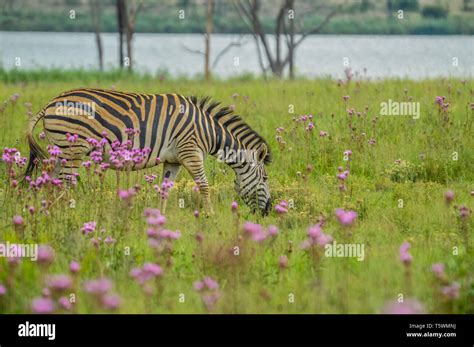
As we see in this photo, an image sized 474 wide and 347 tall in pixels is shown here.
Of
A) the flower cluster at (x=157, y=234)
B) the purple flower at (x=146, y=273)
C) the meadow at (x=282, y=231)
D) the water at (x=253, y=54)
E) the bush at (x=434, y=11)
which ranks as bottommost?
the meadow at (x=282, y=231)

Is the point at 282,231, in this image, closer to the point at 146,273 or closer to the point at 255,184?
the point at 255,184

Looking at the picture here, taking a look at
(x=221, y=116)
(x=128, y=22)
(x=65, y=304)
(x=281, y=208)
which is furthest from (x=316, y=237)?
(x=128, y=22)

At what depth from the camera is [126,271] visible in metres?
6.63

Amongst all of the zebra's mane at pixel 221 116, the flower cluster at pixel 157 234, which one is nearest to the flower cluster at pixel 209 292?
the flower cluster at pixel 157 234

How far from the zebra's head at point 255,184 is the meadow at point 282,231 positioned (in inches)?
6.2

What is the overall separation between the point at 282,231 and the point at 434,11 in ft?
Result: 152

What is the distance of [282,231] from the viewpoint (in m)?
8.03

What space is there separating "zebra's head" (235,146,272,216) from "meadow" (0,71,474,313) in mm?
158

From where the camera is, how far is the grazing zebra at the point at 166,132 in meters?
9.20

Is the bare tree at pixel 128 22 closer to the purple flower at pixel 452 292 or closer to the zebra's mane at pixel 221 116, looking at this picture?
the zebra's mane at pixel 221 116

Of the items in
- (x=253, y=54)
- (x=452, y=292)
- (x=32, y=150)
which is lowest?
(x=452, y=292)

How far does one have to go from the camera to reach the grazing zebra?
9.20m

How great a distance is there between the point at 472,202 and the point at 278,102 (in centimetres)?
612

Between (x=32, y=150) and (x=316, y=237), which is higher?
(x=32, y=150)
